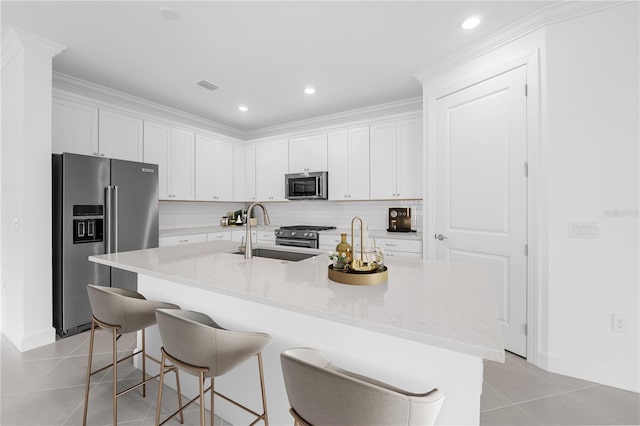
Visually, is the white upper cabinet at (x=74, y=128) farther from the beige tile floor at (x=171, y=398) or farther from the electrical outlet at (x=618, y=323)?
the electrical outlet at (x=618, y=323)

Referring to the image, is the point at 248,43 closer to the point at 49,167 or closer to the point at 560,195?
the point at 49,167

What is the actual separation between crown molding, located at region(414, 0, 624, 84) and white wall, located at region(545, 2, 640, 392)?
0.05m

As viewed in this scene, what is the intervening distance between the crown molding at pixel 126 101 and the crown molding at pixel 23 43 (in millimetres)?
448

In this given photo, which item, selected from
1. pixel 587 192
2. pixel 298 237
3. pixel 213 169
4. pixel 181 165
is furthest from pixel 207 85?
pixel 587 192

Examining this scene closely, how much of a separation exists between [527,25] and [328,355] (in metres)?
2.76

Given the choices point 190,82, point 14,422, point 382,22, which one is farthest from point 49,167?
point 382,22

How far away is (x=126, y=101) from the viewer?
12.3 feet

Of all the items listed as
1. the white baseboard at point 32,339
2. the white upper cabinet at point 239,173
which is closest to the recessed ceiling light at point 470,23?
the white upper cabinet at point 239,173

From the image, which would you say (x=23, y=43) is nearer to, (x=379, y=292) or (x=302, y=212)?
(x=379, y=292)

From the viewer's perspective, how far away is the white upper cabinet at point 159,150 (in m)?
3.90

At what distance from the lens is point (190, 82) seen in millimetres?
3350

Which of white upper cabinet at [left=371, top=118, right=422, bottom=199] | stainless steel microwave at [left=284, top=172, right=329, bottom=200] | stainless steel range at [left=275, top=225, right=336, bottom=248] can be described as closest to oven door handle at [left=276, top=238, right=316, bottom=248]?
stainless steel range at [left=275, top=225, right=336, bottom=248]

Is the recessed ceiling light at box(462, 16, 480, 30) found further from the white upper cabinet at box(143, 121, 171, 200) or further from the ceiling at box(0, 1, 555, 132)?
the white upper cabinet at box(143, 121, 171, 200)

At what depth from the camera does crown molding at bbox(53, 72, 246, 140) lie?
3226 millimetres
